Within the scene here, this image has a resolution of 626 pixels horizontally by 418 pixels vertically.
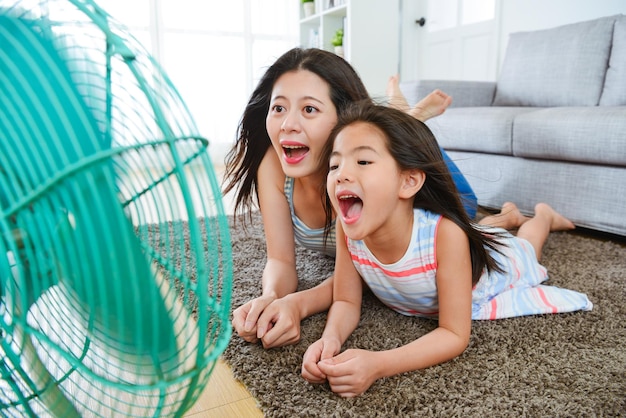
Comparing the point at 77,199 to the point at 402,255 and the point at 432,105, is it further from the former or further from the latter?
the point at 432,105

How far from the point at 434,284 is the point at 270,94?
612 millimetres

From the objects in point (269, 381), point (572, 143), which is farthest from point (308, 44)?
point (269, 381)

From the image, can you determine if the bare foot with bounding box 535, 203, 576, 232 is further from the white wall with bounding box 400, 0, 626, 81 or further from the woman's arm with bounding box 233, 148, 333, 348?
the white wall with bounding box 400, 0, 626, 81

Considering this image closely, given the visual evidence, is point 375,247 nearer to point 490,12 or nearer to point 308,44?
point 490,12

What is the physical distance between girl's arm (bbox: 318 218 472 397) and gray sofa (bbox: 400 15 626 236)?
100 centimetres

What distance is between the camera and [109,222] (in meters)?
0.40

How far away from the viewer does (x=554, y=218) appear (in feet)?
5.83

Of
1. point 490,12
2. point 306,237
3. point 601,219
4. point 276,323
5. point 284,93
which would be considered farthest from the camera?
point 490,12

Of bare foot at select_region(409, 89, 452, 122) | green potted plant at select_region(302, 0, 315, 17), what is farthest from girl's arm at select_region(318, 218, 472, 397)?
green potted plant at select_region(302, 0, 315, 17)

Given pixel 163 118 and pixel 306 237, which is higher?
pixel 163 118

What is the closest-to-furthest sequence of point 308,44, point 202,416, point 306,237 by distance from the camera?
point 202,416 → point 306,237 → point 308,44

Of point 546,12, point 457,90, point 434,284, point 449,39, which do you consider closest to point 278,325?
point 434,284

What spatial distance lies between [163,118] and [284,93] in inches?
31.4

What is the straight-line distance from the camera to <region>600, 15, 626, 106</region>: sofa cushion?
7.23 ft
